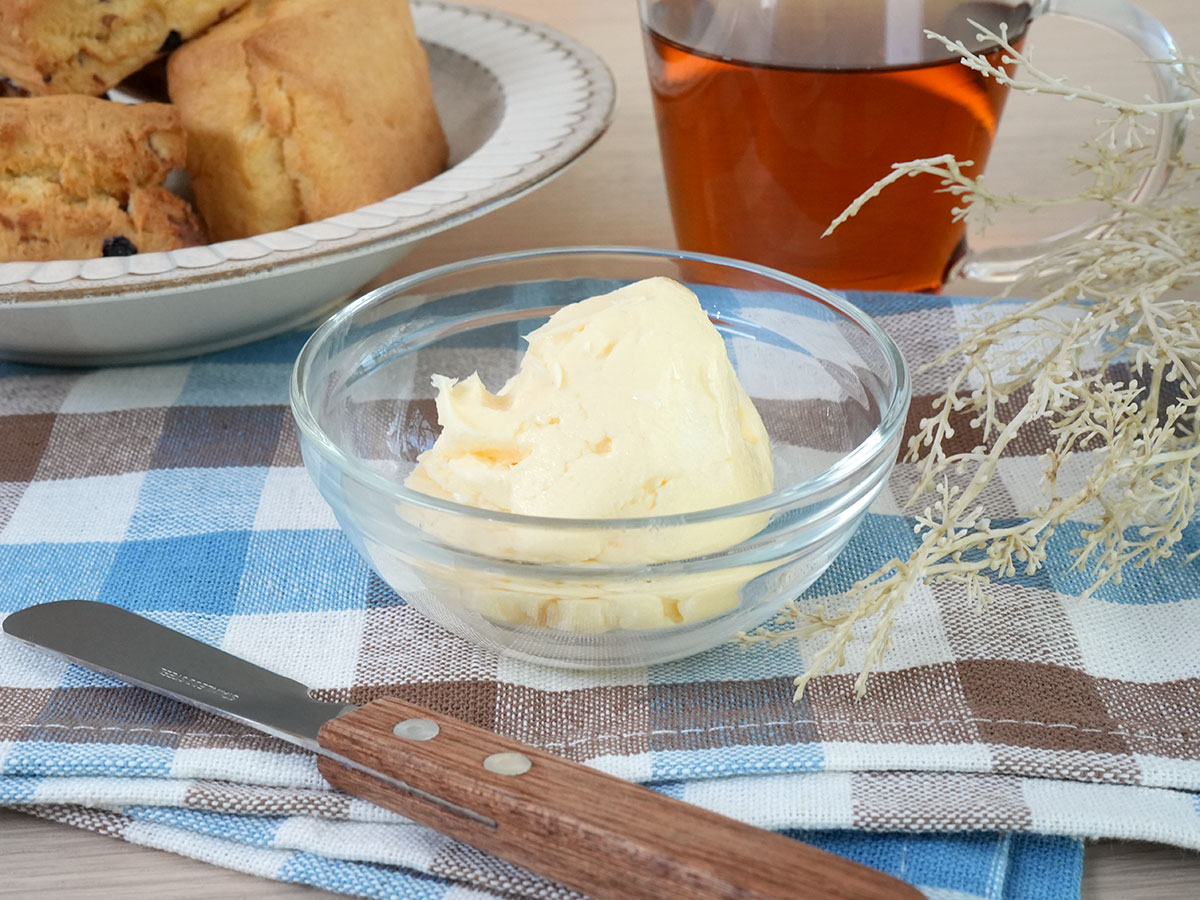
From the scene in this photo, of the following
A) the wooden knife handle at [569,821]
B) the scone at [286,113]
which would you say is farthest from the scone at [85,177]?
the wooden knife handle at [569,821]

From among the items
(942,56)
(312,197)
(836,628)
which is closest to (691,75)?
(942,56)

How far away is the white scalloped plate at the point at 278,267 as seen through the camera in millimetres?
874

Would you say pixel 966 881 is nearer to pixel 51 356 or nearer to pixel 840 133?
pixel 840 133

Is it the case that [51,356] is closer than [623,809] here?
No

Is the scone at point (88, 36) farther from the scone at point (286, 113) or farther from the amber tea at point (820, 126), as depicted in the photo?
the amber tea at point (820, 126)

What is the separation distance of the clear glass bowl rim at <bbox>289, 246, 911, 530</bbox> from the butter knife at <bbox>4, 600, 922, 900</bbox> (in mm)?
104

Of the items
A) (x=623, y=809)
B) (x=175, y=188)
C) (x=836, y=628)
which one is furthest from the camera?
(x=175, y=188)

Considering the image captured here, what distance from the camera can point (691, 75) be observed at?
3.39 ft

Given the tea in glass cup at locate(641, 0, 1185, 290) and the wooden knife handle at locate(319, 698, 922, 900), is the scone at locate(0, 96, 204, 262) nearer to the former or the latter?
the tea in glass cup at locate(641, 0, 1185, 290)

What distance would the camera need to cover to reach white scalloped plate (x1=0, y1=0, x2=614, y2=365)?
874 millimetres

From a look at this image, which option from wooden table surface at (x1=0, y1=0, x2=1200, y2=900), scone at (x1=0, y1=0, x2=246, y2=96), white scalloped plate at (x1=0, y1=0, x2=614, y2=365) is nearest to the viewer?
wooden table surface at (x1=0, y1=0, x2=1200, y2=900)

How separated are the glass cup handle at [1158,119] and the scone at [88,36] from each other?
69cm

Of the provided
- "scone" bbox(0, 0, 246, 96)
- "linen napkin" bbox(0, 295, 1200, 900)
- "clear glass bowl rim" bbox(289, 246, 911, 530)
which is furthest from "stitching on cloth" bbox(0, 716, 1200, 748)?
"scone" bbox(0, 0, 246, 96)

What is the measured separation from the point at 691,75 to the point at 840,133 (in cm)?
14
